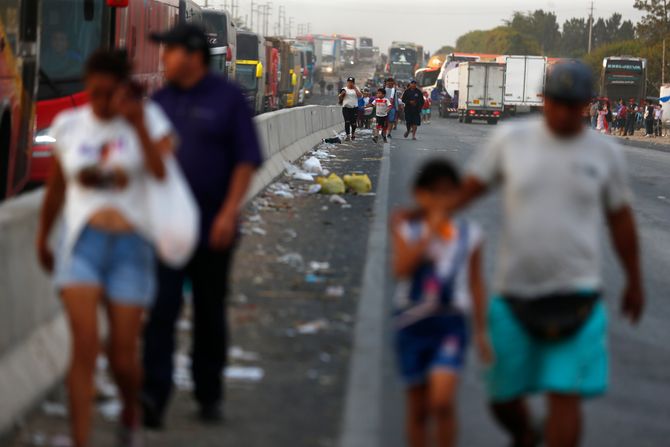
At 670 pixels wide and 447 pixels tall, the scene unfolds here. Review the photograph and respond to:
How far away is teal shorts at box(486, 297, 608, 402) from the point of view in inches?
224

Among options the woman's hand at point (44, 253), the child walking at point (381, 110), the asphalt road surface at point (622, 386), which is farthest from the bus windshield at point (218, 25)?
the woman's hand at point (44, 253)

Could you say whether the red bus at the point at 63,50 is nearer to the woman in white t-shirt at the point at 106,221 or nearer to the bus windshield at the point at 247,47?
the woman in white t-shirt at the point at 106,221

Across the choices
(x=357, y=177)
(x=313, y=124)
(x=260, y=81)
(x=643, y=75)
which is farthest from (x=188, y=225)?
(x=643, y=75)

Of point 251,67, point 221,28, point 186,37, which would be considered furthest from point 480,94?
point 186,37

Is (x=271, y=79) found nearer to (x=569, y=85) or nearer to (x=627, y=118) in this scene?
(x=627, y=118)

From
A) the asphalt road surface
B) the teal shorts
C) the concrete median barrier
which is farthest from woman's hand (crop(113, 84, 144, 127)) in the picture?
the asphalt road surface

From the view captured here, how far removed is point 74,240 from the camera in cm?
586

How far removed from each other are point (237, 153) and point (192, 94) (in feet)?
1.11

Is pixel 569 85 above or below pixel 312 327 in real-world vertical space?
above

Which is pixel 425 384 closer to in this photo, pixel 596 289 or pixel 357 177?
pixel 596 289

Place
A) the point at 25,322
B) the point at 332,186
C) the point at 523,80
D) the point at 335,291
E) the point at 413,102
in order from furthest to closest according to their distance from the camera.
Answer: the point at 523,80 → the point at 413,102 → the point at 332,186 → the point at 335,291 → the point at 25,322

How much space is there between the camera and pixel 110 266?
591 cm

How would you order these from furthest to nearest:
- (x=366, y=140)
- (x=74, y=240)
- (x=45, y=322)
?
(x=366, y=140) → (x=45, y=322) → (x=74, y=240)

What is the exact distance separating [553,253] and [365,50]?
189 metres
